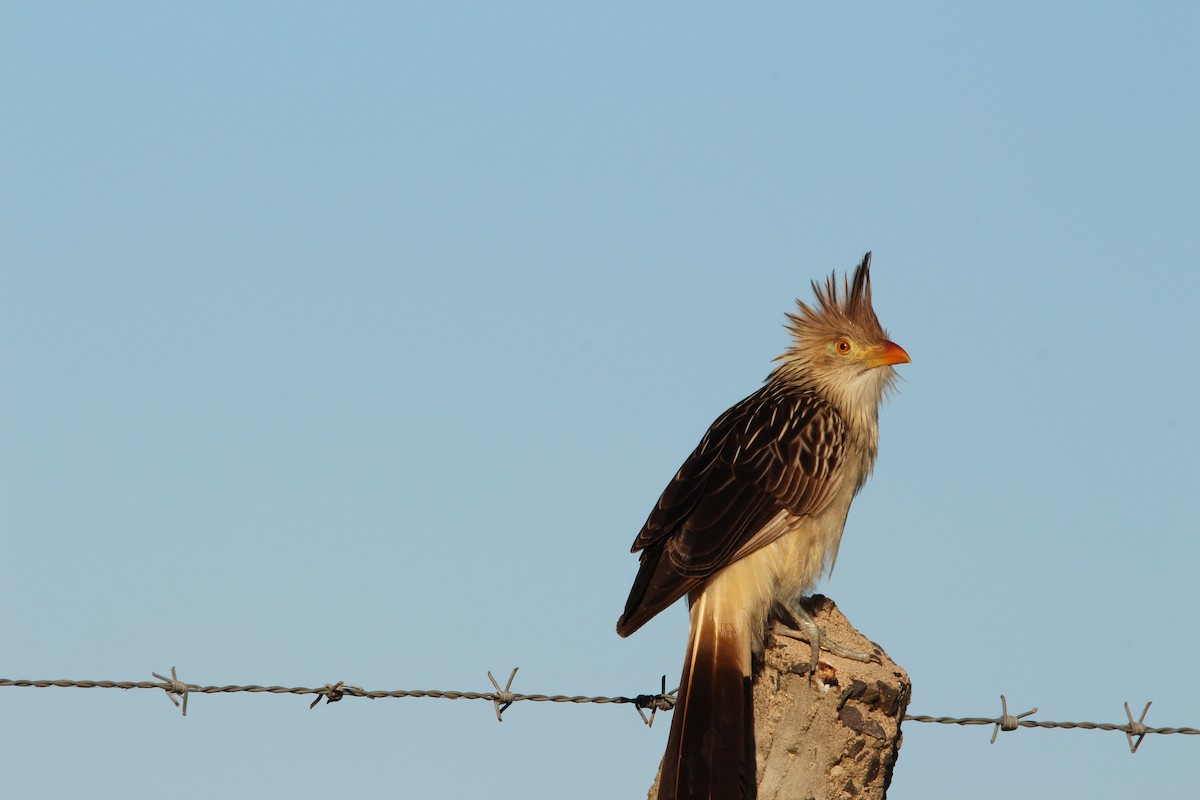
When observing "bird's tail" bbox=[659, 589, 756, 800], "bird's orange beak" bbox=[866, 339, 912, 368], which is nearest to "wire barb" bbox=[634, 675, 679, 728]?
"bird's tail" bbox=[659, 589, 756, 800]

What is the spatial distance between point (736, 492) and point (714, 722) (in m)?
1.47

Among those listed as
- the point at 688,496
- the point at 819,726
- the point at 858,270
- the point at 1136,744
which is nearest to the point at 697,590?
the point at 688,496

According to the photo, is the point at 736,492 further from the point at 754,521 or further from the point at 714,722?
the point at 714,722

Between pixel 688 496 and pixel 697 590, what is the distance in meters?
0.46

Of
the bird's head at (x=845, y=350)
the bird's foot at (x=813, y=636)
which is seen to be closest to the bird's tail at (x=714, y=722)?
the bird's foot at (x=813, y=636)

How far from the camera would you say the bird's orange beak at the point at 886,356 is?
6418 millimetres

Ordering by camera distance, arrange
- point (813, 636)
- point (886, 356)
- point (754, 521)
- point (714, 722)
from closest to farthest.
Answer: point (714, 722) < point (813, 636) < point (754, 521) < point (886, 356)

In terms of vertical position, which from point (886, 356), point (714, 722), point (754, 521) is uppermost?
point (886, 356)

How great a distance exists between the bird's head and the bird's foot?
141 cm

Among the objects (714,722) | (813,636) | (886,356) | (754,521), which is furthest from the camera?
(886,356)

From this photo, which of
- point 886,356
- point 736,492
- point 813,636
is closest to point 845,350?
point 886,356

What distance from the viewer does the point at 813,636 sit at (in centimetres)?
466

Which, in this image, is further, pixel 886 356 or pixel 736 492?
pixel 886 356

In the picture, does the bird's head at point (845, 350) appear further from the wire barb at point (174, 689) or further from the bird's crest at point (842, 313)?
the wire barb at point (174, 689)
